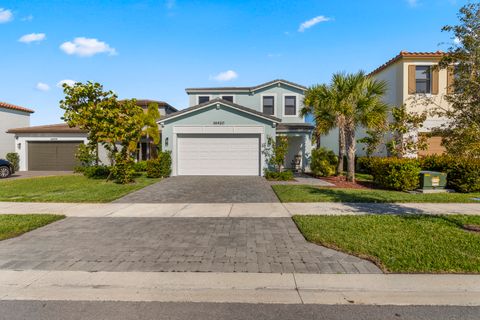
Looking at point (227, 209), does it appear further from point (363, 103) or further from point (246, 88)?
point (246, 88)

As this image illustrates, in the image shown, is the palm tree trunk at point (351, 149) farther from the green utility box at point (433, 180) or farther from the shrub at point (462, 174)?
the shrub at point (462, 174)

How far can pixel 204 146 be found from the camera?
655 inches

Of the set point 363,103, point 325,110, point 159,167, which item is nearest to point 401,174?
point 363,103

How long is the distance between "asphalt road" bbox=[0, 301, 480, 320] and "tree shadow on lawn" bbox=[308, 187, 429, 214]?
15.7ft

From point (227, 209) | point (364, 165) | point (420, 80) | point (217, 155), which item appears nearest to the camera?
point (227, 209)

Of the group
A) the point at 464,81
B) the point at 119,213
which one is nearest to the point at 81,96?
the point at 119,213

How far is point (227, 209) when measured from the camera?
8.20 m

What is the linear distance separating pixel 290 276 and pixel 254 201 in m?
5.44

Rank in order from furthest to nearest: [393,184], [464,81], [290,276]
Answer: [393,184] → [464,81] → [290,276]

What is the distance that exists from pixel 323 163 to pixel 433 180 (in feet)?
19.5

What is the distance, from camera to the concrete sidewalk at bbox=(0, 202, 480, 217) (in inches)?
299

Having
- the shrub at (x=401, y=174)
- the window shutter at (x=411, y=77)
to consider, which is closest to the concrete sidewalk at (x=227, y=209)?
the shrub at (x=401, y=174)

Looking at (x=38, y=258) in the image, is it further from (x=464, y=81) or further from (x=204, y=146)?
(x=204, y=146)

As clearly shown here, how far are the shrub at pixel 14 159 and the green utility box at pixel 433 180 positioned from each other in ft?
87.1
